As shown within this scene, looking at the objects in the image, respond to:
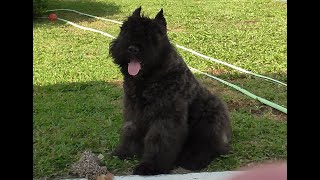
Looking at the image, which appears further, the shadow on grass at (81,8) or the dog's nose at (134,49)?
the shadow on grass at (81,8)

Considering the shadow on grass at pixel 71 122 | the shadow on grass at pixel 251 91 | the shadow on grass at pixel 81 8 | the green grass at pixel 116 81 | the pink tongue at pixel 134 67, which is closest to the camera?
the pink tongue at pixel 134 67

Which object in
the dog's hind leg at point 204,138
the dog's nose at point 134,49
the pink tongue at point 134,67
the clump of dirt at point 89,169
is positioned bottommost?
the clump of dirt at point 89,169

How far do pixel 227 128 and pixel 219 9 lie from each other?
12084 millimetres

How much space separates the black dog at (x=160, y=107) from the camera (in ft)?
15.3

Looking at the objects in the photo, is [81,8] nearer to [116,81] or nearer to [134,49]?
Result: [116,81]

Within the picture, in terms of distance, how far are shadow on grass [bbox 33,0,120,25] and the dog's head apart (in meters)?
10.4

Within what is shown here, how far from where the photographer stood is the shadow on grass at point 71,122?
5.43 meters

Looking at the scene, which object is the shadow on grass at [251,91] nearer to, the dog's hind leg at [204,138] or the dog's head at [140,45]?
the dog's hind leg at [204,138]

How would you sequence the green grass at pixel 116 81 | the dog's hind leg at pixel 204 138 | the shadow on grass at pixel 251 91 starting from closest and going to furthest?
the dog's hind leg at pixel 204 138 < the green grass at pixel 116 81 < the shadow on grass at pixel 251 91

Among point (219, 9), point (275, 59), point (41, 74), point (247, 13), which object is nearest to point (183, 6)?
point (219, 9)

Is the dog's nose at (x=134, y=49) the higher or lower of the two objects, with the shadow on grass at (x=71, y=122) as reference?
higher

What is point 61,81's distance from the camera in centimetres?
863

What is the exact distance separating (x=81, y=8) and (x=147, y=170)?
1362 centimetres

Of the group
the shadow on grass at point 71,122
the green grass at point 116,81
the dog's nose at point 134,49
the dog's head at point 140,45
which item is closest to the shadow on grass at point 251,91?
the green grass at point 116,81
